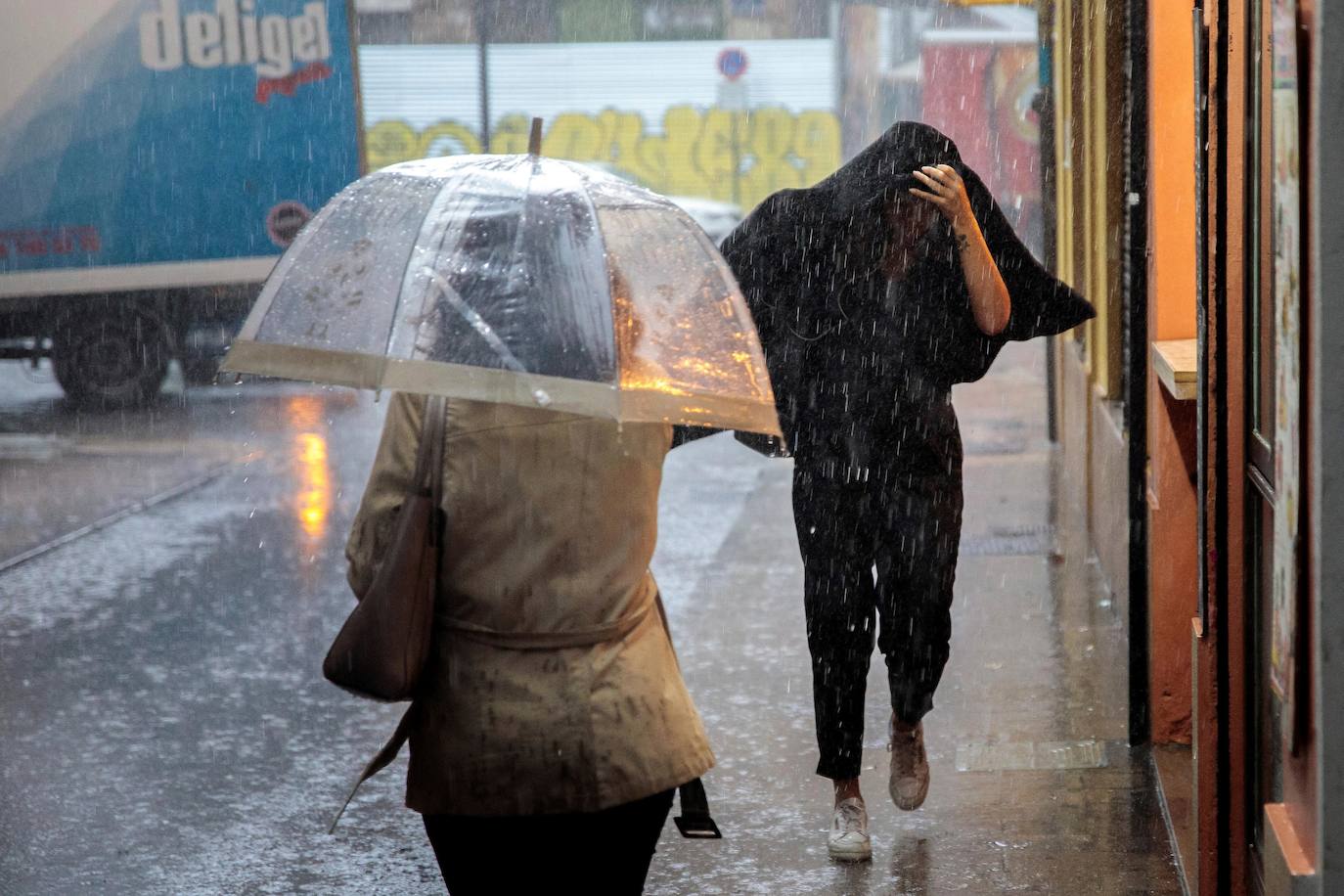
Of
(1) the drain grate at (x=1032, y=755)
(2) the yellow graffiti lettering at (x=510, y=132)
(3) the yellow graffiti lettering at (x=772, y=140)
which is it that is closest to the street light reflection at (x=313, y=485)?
(1) the drain grate at (x=1032, y=755)

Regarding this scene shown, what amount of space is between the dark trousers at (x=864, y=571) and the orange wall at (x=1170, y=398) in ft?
3.47

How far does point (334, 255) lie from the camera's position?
2963 mm

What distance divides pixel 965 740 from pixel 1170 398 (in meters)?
1.27

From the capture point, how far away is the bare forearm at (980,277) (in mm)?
4469

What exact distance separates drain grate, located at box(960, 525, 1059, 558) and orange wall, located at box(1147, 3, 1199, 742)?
3074 mm

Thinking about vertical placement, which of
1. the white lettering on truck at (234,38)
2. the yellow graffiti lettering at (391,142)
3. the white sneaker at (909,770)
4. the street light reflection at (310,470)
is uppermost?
the white lettering on truck at (234,38)

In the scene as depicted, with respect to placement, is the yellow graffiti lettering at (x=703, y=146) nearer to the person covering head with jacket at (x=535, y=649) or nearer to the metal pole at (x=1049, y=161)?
the metal pole at (x=1049, y=161)

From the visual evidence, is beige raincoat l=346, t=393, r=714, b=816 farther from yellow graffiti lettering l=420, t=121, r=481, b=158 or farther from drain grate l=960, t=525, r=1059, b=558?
yellow graffiti lettering l=420, t=121, r=481, b=158

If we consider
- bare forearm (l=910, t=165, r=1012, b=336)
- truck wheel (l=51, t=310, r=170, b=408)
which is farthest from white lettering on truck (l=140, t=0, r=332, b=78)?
bare forearm (l=910, t=165, r=1012, b=336)

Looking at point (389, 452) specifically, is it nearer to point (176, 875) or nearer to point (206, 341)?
point (176, 875)

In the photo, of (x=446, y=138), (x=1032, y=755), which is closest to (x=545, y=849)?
(x=1032, y=755)

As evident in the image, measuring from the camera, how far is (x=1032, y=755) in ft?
18.2

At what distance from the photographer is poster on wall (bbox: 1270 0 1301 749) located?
248cm

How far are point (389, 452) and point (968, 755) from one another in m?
3.26
